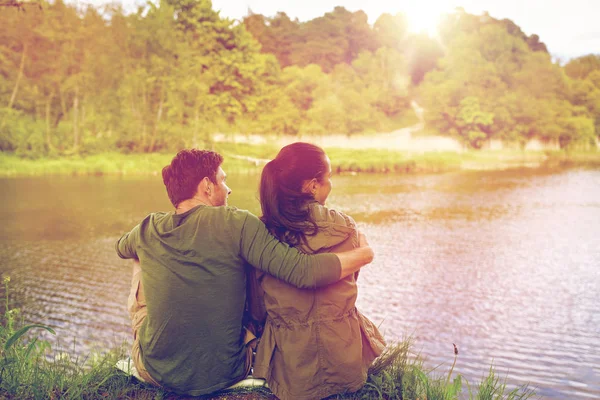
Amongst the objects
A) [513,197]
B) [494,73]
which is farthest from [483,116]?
[513,197]

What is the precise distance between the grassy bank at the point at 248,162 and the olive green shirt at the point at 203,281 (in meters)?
21.7

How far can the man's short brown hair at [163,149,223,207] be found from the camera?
2.46 meters

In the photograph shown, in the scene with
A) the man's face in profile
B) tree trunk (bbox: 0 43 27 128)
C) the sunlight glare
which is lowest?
the man's face in profile

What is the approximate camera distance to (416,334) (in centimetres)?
649

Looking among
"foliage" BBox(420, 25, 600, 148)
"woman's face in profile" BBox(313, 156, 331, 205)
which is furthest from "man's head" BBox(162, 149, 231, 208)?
"foliage" BBox(420, 25, 600, 148)

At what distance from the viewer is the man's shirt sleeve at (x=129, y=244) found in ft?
8.34

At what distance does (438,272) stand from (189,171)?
7.45 meters

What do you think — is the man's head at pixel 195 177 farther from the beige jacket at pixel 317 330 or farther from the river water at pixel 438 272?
the river water at pixel 438 272

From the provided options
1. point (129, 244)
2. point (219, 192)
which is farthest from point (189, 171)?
point (129, 244)

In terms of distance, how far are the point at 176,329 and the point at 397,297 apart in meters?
5.84

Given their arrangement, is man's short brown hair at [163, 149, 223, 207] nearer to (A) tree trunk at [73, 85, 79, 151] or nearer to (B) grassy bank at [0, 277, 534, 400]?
(B) grassy bank at [0, 277, 534, 400]

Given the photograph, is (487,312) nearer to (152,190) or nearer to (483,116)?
(152,190)

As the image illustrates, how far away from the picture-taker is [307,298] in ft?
7.95

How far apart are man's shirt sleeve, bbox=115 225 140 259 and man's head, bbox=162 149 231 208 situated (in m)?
0.24
